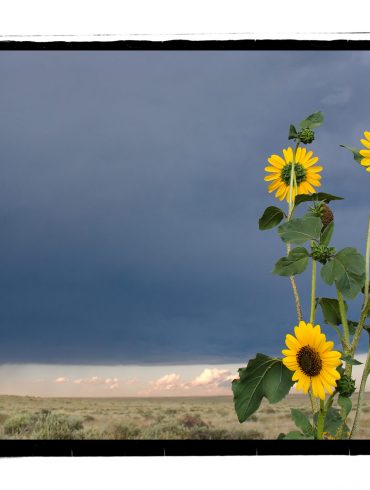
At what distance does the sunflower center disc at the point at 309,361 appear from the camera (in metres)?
0.99

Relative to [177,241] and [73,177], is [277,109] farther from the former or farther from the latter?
[73,177]

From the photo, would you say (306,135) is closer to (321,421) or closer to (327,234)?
(327,234)

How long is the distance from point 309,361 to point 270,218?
31cm

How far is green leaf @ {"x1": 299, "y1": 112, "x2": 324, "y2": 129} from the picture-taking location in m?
1.15

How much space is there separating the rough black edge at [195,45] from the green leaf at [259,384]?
1.80 ft

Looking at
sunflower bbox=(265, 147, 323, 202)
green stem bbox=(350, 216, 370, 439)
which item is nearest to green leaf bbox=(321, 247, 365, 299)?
green stem bbox=(350, 216, 370, 439)

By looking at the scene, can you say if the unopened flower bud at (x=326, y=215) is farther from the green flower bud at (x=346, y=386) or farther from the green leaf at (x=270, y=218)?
the green flower bud at (x=346, y=386)

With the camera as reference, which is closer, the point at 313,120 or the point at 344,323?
the point at 344,323

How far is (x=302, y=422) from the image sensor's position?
40.8 inches

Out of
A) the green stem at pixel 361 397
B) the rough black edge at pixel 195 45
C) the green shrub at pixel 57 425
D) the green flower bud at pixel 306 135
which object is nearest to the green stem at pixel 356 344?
the green stem at pixel 361 397

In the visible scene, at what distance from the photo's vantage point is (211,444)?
93 cm

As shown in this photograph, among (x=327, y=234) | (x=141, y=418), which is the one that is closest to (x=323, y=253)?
(x=327, y=234)
